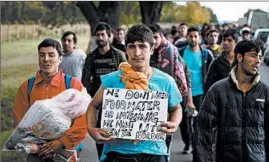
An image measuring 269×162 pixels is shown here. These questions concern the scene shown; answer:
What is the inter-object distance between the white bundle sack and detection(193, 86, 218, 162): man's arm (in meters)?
0.97

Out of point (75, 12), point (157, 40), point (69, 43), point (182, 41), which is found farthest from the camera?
point (75, 12)

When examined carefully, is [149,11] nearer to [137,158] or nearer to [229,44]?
[229,44]

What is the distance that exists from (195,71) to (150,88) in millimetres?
4954

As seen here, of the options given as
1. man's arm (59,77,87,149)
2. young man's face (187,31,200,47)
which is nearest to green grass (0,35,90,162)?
young man's face (187,31,200,47)

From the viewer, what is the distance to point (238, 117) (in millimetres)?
4680

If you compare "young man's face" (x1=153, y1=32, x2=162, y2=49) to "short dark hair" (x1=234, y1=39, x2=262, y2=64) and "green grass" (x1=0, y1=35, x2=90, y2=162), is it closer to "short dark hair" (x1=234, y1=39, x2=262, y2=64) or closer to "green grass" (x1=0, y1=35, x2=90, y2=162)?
"short dark hair" (x1=234, y1=39, x2=262, y2=64)

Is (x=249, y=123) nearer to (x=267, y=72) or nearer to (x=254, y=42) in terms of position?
(x=254, y=42)

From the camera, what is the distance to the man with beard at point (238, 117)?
4.68 metres

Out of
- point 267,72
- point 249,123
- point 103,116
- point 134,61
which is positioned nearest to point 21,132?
point 103,116

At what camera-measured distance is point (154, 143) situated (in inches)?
173

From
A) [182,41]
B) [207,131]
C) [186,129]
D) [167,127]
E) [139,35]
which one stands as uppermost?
[139,35]

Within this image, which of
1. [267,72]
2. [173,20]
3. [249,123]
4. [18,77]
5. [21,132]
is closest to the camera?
[249,123]

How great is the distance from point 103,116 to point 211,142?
0.87 metres

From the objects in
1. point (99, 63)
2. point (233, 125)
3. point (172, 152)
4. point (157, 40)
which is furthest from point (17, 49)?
point (233, 125)
